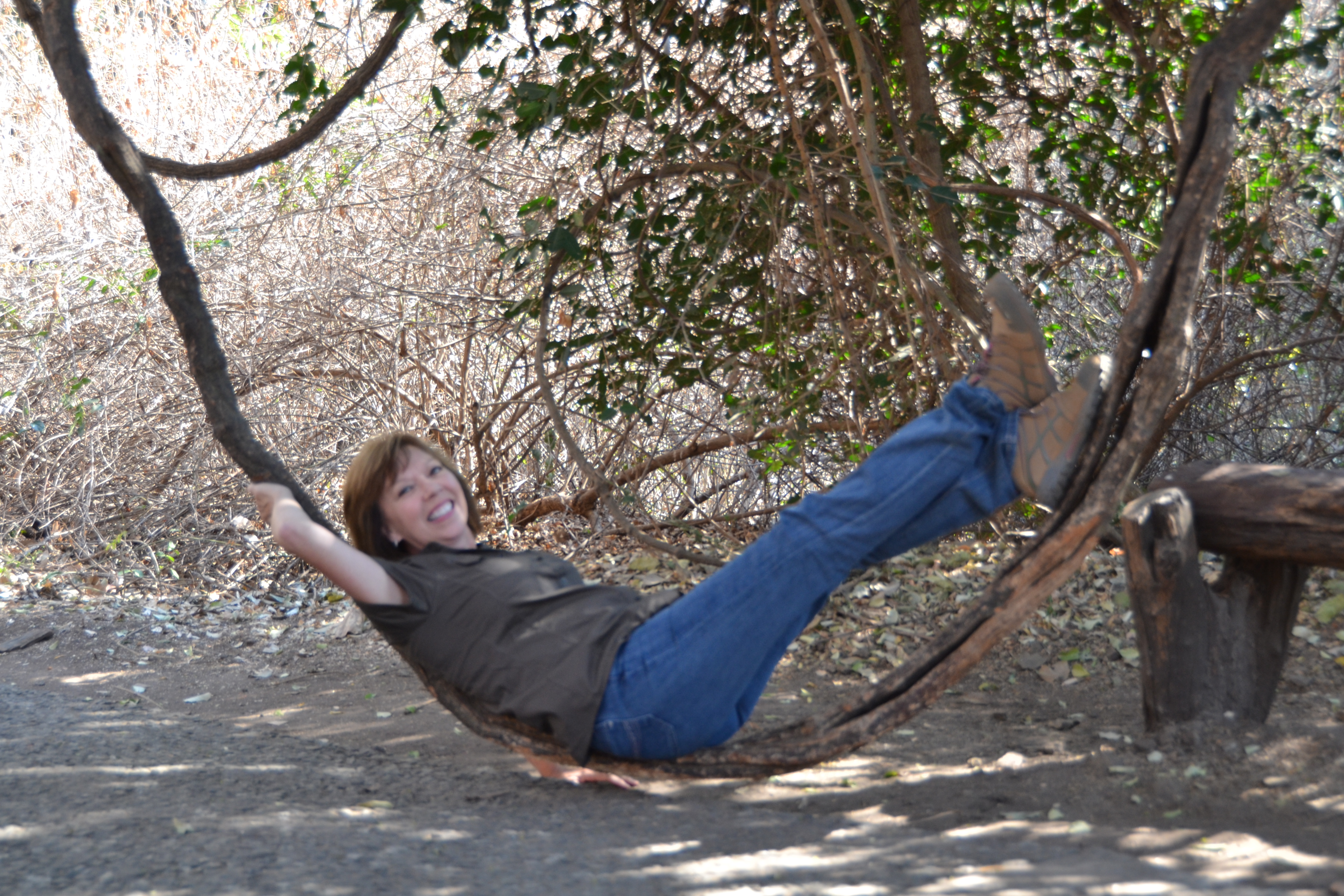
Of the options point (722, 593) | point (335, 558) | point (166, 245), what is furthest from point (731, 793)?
point (166, 245)

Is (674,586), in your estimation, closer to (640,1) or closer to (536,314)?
(536,314)

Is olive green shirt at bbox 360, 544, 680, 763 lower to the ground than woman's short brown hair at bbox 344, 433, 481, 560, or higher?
lower

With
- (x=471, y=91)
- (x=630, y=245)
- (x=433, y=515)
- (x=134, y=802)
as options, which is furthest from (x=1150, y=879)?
(x=471, y=91)

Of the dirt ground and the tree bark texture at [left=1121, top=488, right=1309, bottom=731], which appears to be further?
the tree bark texture at [left=1121, top=488, right=1309, bottom=731]

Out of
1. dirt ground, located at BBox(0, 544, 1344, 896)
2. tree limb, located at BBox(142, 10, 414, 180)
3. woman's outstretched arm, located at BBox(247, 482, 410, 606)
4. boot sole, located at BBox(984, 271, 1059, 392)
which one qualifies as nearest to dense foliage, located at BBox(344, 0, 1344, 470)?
tree limb, located at BBox(142, 10, 414, 180)

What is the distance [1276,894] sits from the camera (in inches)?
76.3

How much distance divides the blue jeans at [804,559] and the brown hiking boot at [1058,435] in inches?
1.4

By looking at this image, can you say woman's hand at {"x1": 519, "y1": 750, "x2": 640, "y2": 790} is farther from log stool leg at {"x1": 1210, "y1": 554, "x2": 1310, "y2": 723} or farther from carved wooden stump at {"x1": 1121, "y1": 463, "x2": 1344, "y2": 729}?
log stool leg at {"x1": 1210, "y1": 554, "x2": 1310, "y2": 723}

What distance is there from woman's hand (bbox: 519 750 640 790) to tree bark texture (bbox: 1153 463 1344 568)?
160 cm

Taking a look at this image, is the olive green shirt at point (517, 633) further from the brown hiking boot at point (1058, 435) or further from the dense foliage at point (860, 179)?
the dense foliage at point (860, 179)

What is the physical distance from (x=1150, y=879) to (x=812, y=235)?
2927 millimetres

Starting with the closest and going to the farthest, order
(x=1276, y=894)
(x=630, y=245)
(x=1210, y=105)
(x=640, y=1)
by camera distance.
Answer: (x=1276, y=894), (x=1210, y=105), (x=640, y=1), (x=630, y=245)

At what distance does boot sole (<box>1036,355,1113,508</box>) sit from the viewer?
2465 millimetres

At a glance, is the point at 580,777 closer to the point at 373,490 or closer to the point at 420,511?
the point at 420,511
